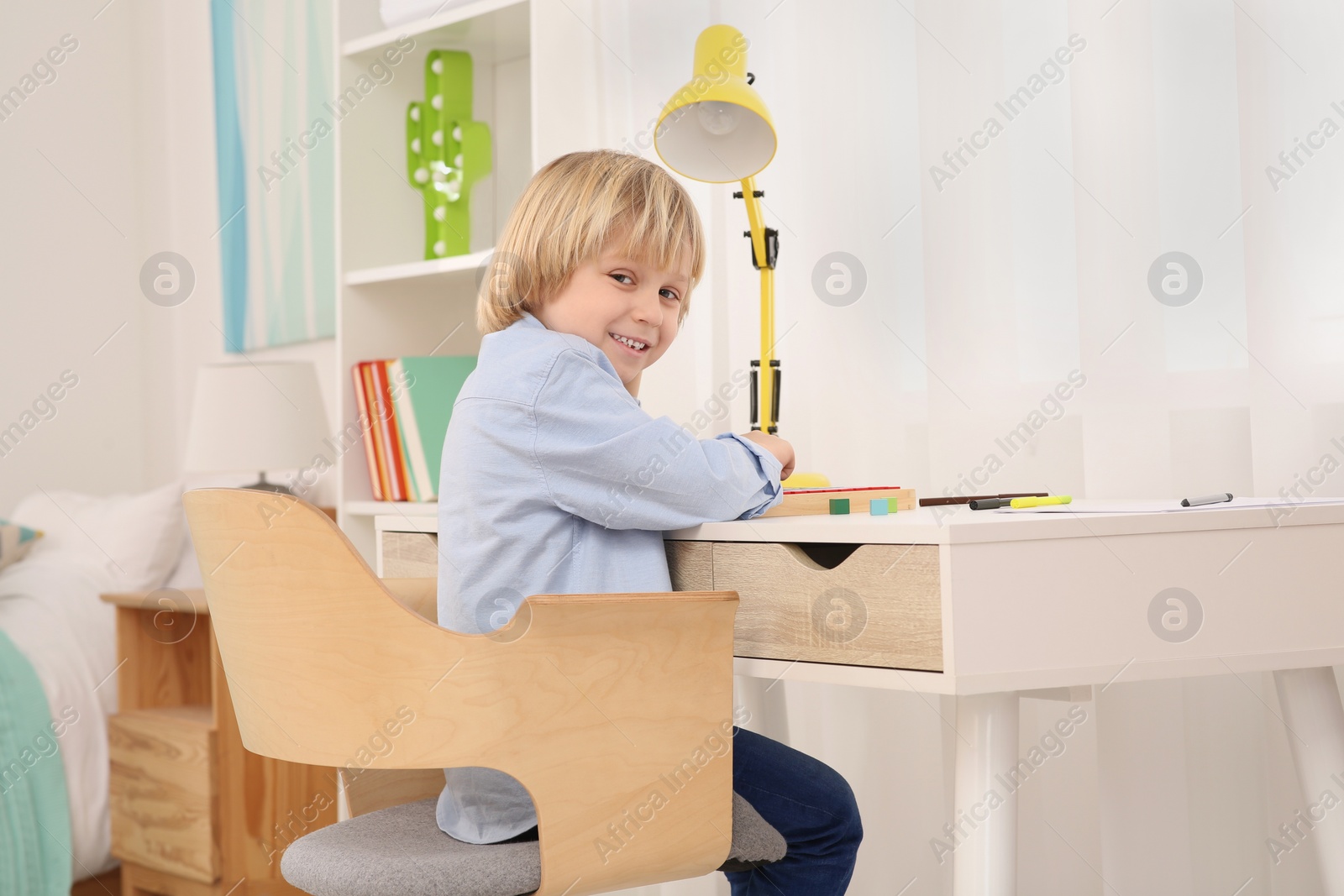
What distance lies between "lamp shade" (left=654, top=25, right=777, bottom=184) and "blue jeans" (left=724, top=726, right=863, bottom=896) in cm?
68

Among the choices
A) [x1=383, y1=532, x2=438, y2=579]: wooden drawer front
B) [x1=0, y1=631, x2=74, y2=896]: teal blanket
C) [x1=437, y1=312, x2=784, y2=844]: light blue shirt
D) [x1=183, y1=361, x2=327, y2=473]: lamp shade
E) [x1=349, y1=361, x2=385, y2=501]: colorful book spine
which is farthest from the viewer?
[x1=183, y1=361, x2=327, y2=473]: lamp shade

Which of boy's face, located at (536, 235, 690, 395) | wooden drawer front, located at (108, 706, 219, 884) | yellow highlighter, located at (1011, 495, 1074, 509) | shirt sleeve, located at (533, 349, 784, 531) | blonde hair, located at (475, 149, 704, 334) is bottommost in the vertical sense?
wooden drawer front, located at (108, 706, 219, 884)

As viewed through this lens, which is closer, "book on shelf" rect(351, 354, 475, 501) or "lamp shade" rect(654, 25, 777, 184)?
"lamp shade" rect(654, 25, 777, 184)

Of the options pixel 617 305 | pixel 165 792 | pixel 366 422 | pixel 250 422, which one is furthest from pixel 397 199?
pixel 617 305

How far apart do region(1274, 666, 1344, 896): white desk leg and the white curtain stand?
232mm

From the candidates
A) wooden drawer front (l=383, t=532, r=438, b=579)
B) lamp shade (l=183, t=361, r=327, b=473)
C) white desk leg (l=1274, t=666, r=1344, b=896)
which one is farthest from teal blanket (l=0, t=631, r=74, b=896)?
white desk leg (l=1274, t=666, r=1344, b=896)

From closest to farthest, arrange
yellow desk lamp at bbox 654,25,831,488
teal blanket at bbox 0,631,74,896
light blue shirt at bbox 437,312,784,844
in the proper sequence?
light blue shirt at bbox 437,312,784,844 < yellow desk lamp at bbox 654,25,831,488 < teal blanket at bbox 0,631,74,896

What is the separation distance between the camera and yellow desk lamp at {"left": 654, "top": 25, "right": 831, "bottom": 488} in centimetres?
136

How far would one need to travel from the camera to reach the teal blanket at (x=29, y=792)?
207cm

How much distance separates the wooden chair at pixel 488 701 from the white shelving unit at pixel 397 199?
1.18 metres

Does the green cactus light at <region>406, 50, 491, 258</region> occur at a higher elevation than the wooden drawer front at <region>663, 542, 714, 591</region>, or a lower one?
higher

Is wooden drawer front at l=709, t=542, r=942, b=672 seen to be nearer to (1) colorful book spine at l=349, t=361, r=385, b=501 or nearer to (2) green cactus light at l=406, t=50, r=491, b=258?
(1) colorful book spine at l=349, t=361, r=385, b=501

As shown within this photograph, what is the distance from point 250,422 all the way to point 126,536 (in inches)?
14.7

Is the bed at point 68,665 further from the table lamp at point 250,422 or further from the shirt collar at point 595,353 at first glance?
the shirt collar at point 595,353
